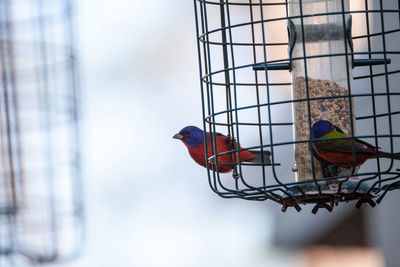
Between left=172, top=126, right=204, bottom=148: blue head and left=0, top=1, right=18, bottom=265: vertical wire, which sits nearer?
left=0, top=1, right=18, bottom=265: vertical wire

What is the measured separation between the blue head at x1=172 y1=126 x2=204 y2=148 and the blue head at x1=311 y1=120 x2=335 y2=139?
1.81 meters

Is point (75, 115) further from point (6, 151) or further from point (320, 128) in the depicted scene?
point (320, 128)

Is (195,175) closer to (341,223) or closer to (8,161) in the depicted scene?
(341,223)

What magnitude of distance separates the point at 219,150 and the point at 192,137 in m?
0.84

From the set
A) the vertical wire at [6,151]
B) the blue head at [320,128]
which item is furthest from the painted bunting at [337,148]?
the vertical wire at [6,151]

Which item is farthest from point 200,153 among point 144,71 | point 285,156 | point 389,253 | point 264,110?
point 144,71

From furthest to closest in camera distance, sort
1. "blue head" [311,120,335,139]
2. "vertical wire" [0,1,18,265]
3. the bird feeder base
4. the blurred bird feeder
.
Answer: "vertical wire" [0,1,18,265], the blurred bird feeder, "blue head" [311,120,335,139], the bird feeder base

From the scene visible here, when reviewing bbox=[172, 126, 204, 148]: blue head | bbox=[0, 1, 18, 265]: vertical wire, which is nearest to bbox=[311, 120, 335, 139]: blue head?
bbox=[172, 126, 204, 148]: blue head

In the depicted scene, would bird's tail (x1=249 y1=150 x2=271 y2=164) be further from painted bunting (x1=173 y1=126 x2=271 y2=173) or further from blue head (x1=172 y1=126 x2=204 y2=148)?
blue head (x1=172 y1=126 x2=204 y2=148)

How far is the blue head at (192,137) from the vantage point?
22.4ft

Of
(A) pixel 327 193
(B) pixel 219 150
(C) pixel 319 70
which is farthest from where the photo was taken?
(B) pixel 219 150

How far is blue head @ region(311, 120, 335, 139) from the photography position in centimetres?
505

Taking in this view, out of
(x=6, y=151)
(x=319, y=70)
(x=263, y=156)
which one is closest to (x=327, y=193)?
(x=319, y=70)

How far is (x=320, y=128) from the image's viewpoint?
5.07 meters
